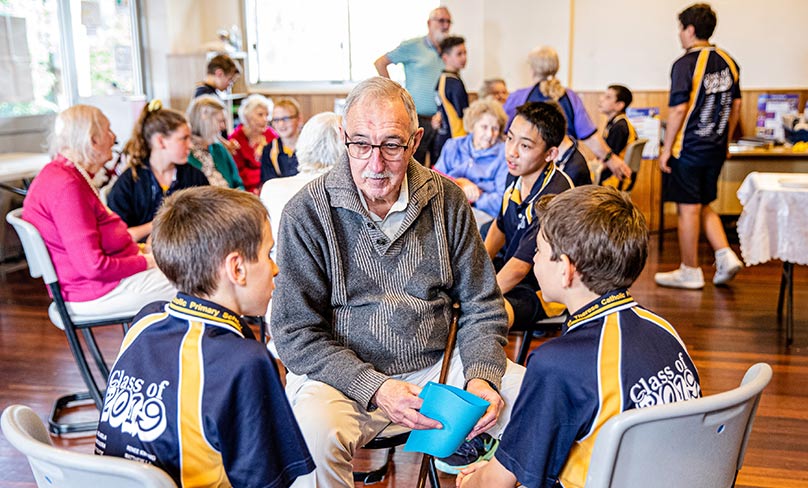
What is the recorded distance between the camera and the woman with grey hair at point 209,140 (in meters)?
4.33

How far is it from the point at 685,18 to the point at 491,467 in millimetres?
4078

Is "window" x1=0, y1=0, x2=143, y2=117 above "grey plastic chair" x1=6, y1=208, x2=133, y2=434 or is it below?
above

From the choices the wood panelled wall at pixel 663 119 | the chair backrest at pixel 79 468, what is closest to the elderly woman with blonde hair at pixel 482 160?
the chair backrest at pixel 79 468

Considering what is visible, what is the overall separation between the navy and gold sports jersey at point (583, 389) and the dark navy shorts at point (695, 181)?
3.81 meters

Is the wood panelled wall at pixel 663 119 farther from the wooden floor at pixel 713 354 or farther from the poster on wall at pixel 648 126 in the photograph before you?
the wooden floor at pixel 713 354

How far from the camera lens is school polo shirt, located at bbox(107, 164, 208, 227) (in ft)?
11.5

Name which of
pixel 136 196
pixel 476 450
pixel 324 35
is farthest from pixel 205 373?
pixel 324 35

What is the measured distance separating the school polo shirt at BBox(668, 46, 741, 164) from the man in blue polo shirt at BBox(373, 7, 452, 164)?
179cm

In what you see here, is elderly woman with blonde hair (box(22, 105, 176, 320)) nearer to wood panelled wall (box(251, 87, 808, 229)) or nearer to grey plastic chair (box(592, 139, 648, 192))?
grey plastic chair (box(592, 139, 648, 192))

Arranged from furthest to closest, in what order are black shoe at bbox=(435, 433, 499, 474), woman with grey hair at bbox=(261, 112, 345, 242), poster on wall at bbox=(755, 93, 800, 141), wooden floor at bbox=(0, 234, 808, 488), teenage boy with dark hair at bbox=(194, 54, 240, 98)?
poster on wall at bbox=(755, 93, 800, 141) < teenage boy with dark hair at bbox=(194, 54, 240, 98) < woman with grey hair at bbox=(261, 112, 345, 242) < wooden floor at bbox=(0, 234, 808, 488) < black shoe at bbox=(435, 433, 499, 474)

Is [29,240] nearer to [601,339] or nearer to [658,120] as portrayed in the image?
[601,339]

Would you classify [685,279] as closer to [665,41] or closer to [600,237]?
[665,41]

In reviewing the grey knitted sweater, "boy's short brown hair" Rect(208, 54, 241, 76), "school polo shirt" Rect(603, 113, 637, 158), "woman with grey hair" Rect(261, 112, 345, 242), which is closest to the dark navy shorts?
"school polo shirt" Rect(603, 113, 637, 158)

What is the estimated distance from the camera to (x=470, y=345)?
2.06m
